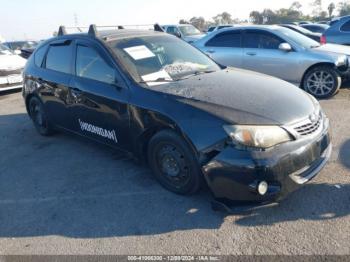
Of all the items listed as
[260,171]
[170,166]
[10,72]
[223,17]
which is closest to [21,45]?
[10,72]

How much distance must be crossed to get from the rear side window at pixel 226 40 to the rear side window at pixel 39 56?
4.33m

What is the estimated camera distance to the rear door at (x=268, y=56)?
7.03m

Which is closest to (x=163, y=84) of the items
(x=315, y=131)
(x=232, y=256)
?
(x=315, y=131)

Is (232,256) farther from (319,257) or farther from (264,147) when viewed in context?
(264,147)

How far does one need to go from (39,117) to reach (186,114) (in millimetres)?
3464

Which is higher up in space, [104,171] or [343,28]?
[343,28]

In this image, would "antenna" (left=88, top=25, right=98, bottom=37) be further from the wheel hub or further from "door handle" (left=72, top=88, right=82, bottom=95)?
the wheel hub

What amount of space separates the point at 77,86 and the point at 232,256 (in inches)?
110

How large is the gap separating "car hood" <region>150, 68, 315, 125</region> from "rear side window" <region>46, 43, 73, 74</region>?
170 cm

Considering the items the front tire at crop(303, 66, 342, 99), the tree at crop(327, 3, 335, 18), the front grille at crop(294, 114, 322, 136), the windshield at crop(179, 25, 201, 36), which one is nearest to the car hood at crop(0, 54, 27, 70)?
the windshield at crop(179, 25, 201, 36)

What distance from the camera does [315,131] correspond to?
306cm

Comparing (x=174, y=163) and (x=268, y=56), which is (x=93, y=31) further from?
(x=268, y=56)

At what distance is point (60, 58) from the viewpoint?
15.4ft

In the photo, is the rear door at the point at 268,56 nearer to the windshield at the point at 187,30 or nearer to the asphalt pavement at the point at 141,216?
the asphalt pavement at the point at 141,216
